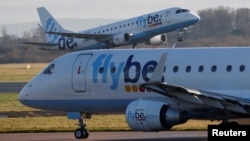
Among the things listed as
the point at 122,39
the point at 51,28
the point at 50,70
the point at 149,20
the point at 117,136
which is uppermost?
the point at 149,20

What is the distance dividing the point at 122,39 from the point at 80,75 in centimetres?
6007

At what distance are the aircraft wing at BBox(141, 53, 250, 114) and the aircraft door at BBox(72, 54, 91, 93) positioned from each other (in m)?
4.37

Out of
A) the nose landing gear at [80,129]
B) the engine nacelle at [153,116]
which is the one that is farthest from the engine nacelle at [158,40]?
the engine nacelle at [153,116]

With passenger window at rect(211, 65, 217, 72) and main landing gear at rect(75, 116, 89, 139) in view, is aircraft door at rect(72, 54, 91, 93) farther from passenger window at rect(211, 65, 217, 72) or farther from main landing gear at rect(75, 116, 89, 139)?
passenger window at rect(211, 65, 217, 72)

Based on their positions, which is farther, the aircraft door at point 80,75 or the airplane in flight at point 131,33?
the airplane in flight at point 131,33

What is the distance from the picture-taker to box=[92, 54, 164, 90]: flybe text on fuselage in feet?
85.2

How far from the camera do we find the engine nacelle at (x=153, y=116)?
23891 mm

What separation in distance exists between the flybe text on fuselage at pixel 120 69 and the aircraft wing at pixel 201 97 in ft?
8.12

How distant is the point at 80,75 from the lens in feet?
89.9

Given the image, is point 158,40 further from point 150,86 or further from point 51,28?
point 150,86

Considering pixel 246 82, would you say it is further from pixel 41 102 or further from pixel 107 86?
pixel 41 102

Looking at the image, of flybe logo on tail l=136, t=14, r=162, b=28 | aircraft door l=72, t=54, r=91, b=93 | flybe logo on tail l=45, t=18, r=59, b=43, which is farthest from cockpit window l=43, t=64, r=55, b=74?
flybe logo on tail l=45, t=18, r=59, b=43

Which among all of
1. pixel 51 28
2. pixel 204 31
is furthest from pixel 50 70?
pixel 204 31

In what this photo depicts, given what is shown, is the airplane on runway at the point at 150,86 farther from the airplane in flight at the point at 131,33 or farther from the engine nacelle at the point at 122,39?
the airplane in flight at the point at 131,33
